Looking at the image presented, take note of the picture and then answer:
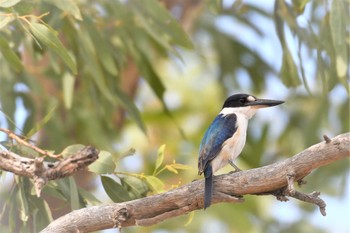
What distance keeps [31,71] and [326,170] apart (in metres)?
1.95

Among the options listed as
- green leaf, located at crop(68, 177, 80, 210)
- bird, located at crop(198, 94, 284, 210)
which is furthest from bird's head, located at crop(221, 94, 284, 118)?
green leaf, located at crop(68, 177, 80, 210)

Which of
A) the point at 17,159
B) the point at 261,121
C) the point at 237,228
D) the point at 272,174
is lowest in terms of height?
the point at 237,228

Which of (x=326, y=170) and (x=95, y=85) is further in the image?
(x=326, y=170)

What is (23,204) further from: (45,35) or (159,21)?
(159,21)

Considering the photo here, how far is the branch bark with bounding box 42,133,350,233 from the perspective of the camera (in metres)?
2.70

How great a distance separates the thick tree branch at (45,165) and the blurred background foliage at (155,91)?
303 mm

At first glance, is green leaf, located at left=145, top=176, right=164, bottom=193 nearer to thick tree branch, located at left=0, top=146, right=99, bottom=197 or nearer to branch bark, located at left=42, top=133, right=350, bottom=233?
branch bark, located at left=42, top=133, right=350, bottom=233

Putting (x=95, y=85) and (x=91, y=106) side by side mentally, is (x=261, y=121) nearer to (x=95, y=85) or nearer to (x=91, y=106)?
(x=91, y=106)

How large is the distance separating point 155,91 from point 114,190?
3.86ft

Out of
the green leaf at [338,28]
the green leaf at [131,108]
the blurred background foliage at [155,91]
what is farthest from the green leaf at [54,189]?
the green leaf at [338,28]

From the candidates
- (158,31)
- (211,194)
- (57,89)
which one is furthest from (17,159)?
(57,89)

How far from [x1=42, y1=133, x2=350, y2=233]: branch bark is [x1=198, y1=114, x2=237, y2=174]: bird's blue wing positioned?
201 mm

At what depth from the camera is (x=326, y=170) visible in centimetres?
579

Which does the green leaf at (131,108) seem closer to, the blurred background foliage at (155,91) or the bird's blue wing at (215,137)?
the blurred background foliage at (155,91)
